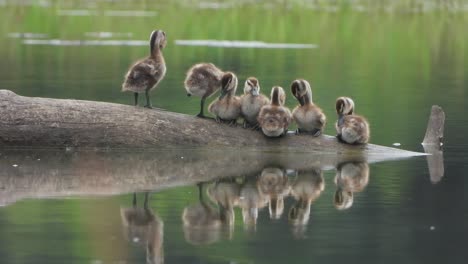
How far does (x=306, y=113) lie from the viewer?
15625mm

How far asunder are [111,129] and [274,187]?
2.66 metres

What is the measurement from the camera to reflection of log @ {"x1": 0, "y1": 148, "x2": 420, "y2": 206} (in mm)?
13070

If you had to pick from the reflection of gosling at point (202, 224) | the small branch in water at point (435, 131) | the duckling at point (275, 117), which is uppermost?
the duckling at point (275, 117)

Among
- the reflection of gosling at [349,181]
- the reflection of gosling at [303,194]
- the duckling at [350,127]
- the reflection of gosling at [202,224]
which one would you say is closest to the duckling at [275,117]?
the duckling at [350,127]

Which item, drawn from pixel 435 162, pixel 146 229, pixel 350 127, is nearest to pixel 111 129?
pixel 350 127

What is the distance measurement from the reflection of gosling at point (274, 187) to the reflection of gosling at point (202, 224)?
0.51 meters

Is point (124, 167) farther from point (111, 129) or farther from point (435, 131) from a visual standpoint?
point (435, 131)

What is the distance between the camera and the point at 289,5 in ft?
158

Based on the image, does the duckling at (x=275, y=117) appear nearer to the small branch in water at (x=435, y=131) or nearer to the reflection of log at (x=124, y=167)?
the reflection of log at (x=124, y=167)

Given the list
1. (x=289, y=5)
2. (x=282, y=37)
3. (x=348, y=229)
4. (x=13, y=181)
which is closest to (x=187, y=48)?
(x=282, y=37)

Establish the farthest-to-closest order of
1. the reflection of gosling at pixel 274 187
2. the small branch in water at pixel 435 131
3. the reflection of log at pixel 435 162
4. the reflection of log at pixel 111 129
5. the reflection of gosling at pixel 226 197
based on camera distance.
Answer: the small branch in water at pixel 435 131, the reflection of log at pixel 111 129, the reflection of log at pixel 435 162, the reflection of gosling at pixel 274 187, the reflection of gosling at pixel 226 197

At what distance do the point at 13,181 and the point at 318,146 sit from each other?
3.73 m

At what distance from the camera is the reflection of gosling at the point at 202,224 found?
1064 centimetres

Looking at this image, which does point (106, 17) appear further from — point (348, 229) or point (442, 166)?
point (348, 229)
